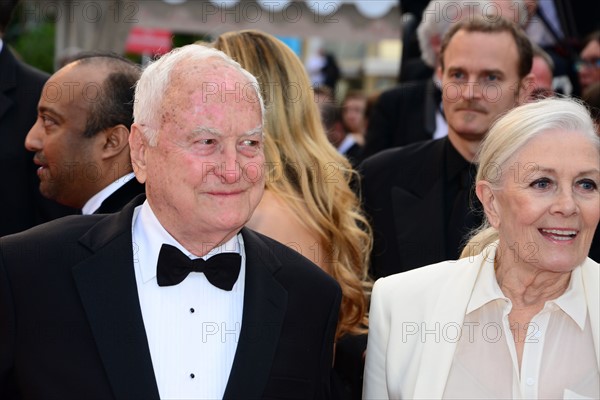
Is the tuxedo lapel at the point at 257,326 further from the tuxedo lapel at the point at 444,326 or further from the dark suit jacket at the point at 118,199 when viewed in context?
the dark suit jacket at the point at 118,199

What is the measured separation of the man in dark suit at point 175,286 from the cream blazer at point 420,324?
280mm

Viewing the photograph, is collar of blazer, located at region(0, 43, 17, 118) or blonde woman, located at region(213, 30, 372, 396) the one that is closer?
blonde woman, located at region(213, 30, 372, 396)

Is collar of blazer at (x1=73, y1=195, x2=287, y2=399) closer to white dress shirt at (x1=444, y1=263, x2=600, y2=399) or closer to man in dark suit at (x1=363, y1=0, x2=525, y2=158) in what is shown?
white dress shirt at (x1=444, y1=263, x2=600, y2=399)

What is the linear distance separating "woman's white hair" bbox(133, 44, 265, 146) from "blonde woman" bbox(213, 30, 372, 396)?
35.6 inches

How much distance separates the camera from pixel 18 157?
4.79 meters

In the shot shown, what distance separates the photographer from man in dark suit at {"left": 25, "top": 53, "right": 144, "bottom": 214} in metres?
4.21

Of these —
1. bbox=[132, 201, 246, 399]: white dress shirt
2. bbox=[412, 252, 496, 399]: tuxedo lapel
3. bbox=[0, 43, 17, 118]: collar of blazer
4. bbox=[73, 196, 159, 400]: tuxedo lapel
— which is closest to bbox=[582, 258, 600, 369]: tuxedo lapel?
bbox=[412, 252, 496, 399]: tuxedo lapel

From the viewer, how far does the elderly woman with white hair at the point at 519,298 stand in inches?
130

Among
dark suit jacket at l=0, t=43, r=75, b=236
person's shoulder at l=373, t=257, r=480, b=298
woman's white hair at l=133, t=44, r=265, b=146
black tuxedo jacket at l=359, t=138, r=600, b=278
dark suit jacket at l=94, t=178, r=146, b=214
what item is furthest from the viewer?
dark suit jacket at l=0, t=43, r=75, b=236

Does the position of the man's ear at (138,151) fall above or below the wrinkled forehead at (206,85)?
below

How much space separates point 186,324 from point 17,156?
209 centimetres

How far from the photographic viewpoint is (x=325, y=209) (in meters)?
4.22

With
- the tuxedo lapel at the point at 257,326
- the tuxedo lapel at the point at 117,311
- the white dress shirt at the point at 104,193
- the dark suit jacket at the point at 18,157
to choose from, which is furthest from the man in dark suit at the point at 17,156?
the tuxedo lapel at the point at 257,326

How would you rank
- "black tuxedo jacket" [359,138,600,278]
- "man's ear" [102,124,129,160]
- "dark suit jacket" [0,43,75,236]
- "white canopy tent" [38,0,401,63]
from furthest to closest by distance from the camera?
"white canopy tent" [38,0,401,63] → "dark suit jacket" [0,43,75,236] → "black tuxedo jacket" [359,138,600,278] → "man's ear" [102,124,129,160]
